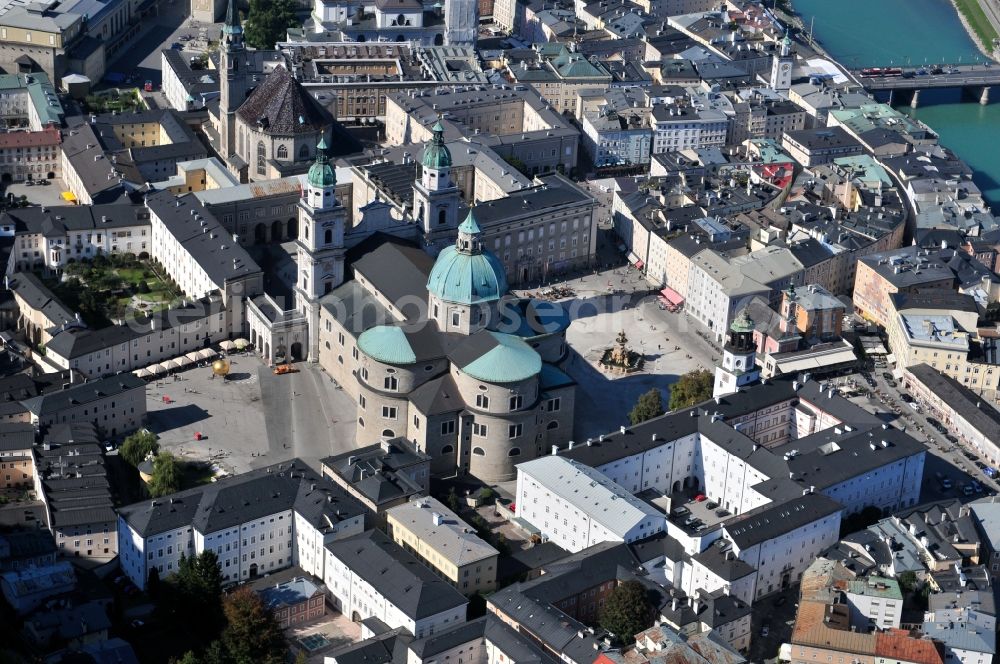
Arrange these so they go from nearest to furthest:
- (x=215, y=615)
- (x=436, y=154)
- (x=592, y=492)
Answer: (x=215, y=615) → (x=592, y=492) → (x=436, y=154)

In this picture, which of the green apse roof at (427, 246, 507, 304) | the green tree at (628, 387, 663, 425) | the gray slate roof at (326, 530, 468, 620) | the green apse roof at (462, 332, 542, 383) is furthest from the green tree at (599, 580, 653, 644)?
the green apse roof at (427, 246, 507, 304)

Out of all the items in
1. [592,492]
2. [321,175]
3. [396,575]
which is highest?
[321,175]

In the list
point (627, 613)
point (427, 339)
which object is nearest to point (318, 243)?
point (427, 339)

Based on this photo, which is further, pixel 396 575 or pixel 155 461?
pixel 155 461

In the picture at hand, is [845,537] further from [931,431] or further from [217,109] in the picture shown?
[217,109]

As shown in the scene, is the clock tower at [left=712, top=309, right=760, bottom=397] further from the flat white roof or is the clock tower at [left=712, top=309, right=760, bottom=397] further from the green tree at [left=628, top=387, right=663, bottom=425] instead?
the flat white roof

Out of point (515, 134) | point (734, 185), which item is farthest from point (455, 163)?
point (734, 185)

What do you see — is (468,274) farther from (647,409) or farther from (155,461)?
(155,461)
